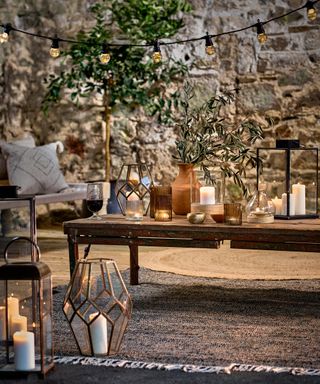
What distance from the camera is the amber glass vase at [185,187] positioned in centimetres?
414

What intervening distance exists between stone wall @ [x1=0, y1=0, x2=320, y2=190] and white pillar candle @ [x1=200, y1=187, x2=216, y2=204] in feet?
8.82

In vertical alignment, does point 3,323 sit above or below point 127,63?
below

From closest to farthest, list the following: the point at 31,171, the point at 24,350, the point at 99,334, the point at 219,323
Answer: the point at 24,350 → the point at 99,334 → the point at 219,323 → the point at 31,171

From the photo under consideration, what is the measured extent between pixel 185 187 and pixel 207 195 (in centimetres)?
17

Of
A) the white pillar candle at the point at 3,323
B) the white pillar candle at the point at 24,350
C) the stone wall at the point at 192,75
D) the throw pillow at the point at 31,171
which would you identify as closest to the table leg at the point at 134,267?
the white pillar candle at the point at 3,323

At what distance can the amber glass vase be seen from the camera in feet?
13.6

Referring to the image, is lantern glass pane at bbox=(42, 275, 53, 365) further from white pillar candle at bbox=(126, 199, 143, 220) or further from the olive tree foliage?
the olive tree foliage

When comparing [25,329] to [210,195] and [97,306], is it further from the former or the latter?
[210,195]

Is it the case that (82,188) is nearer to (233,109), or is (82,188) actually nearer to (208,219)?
(233,109)

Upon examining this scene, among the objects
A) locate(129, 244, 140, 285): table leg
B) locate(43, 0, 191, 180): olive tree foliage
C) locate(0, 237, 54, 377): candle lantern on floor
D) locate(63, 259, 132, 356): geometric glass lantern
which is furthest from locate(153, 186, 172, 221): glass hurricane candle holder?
locate(43, 0, 191, 180): olive tree foliage

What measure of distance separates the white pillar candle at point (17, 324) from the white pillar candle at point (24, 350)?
14 centimetres

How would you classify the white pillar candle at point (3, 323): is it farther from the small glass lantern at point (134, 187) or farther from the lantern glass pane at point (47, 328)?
the small glass lantern at point (134, 187)

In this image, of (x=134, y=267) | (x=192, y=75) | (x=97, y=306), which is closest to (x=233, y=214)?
(x=134, y=267)

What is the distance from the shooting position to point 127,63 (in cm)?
658
